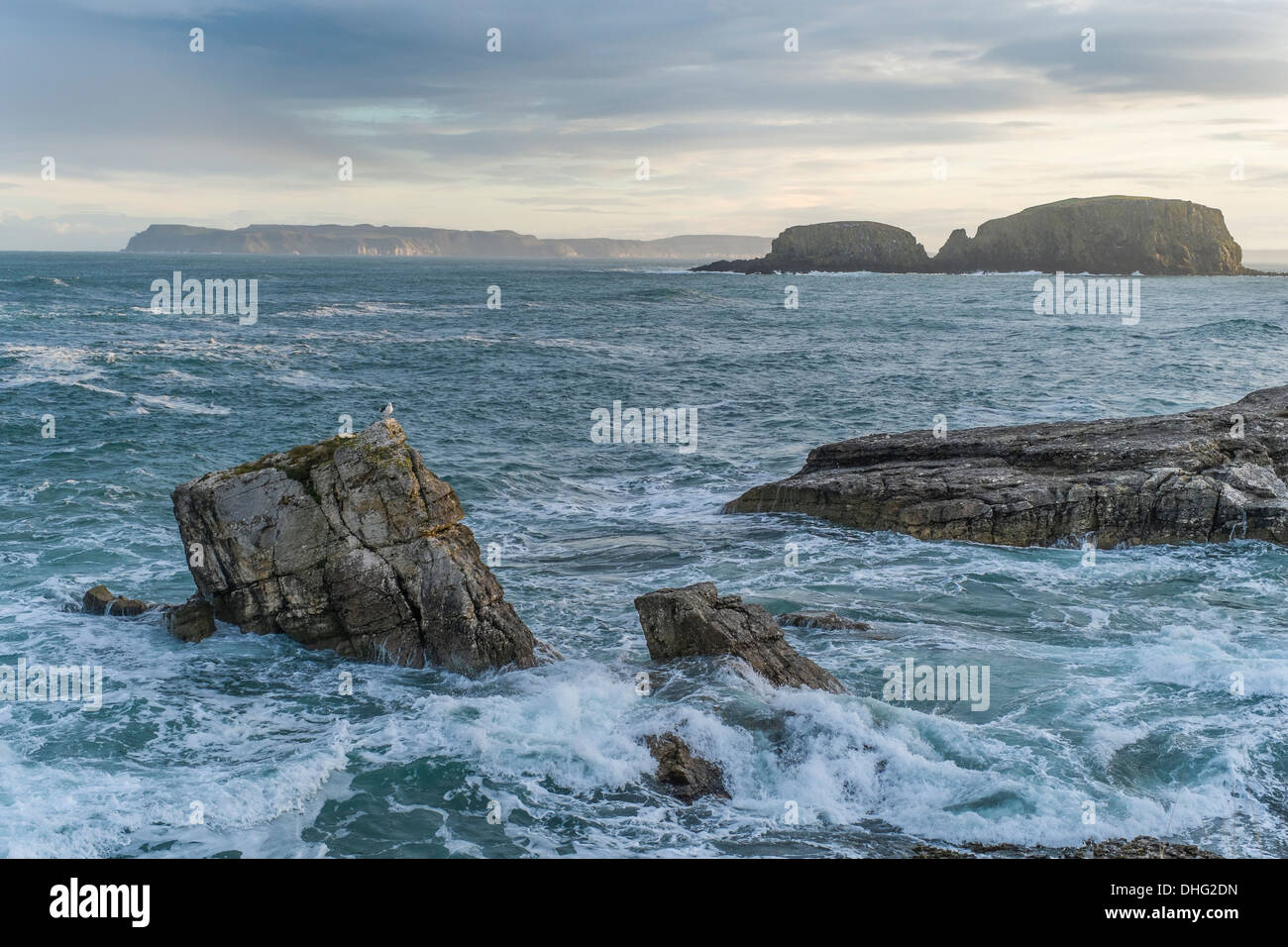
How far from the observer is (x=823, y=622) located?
628 inches

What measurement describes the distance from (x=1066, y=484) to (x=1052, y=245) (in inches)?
6617

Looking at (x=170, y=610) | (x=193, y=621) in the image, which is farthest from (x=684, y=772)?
(x=170, y=610)

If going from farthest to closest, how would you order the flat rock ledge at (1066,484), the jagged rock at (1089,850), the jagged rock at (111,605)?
the flat rock ledge at (1066,484) < the jagged rock at (111,605) < the jagged rock at (1089,850)

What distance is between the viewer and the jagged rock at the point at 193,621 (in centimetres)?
1548

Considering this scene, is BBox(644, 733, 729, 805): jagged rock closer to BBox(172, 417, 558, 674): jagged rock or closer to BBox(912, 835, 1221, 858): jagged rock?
BBox(912, 835, 1221, 858): jagged rock

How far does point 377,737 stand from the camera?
12227 mm

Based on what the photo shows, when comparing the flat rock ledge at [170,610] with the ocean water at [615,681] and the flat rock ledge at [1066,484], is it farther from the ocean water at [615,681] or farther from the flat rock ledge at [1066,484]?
the flat rock ledge at [1066,484]

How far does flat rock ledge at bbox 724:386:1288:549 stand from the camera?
2002 cm

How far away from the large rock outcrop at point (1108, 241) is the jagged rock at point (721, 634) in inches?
6806

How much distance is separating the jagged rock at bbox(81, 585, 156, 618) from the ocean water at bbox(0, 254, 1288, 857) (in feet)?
0.82

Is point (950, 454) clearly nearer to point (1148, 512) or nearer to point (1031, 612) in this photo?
point (1148, 512)

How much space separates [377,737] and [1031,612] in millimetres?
10991

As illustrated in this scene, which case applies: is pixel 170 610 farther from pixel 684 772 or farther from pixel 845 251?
pixel 845 251

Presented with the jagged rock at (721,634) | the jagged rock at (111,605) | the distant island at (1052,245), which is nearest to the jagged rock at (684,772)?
the jagged rock at (721,634)
